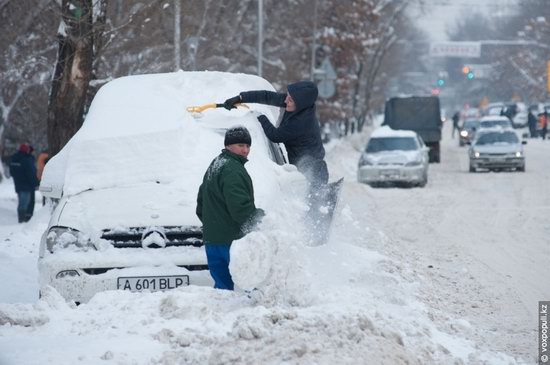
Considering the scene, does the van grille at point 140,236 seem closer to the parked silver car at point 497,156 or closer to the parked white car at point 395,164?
the parked white car at point 395,164

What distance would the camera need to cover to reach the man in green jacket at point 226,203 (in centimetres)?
793

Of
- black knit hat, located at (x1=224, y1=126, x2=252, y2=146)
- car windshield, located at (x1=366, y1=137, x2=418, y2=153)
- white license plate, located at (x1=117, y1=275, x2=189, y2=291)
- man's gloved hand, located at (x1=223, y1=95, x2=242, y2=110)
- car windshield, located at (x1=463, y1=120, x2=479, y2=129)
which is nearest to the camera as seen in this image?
black knit hat, located at (x1=224, y1=126, x2=252, y2=146)

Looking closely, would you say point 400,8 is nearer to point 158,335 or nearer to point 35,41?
point 35,41

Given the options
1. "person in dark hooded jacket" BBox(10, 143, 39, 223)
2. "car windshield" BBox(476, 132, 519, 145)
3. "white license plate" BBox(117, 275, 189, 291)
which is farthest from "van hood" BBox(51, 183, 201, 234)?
Answer: "car windshield" BBox(476, 132, 519, 145)

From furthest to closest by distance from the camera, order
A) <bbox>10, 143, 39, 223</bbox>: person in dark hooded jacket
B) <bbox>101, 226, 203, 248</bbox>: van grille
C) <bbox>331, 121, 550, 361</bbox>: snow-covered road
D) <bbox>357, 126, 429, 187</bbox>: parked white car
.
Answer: <bbox>357, 126, 429, 187</bbox>: parked white car
<bbox>10, 143, 39, 223</bbox>: person in dark hooded jacket
<bbox>331, 121, 550, 361</bbox>: snow-covered road
<bbox>101, 226, 203, 248</bbox>: van grille

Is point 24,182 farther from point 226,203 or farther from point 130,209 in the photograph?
point 226,203

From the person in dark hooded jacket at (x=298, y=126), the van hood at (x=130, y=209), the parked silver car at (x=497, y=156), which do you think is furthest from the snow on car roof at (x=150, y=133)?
the parked silver car at (x=497, y=156)

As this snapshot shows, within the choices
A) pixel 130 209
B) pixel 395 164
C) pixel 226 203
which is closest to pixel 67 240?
pixel 130 209

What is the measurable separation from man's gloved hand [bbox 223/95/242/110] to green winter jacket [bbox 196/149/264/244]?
7.05 ft

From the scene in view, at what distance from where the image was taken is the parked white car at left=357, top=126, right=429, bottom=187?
2978 cm

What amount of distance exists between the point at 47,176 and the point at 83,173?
2.25 ft

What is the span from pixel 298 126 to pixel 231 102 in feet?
2.28

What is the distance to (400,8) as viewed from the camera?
6969cm

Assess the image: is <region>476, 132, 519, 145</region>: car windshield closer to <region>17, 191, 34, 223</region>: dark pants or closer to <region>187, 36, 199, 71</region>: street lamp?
<region>187, 36, 199, 71</region>: street lamp
